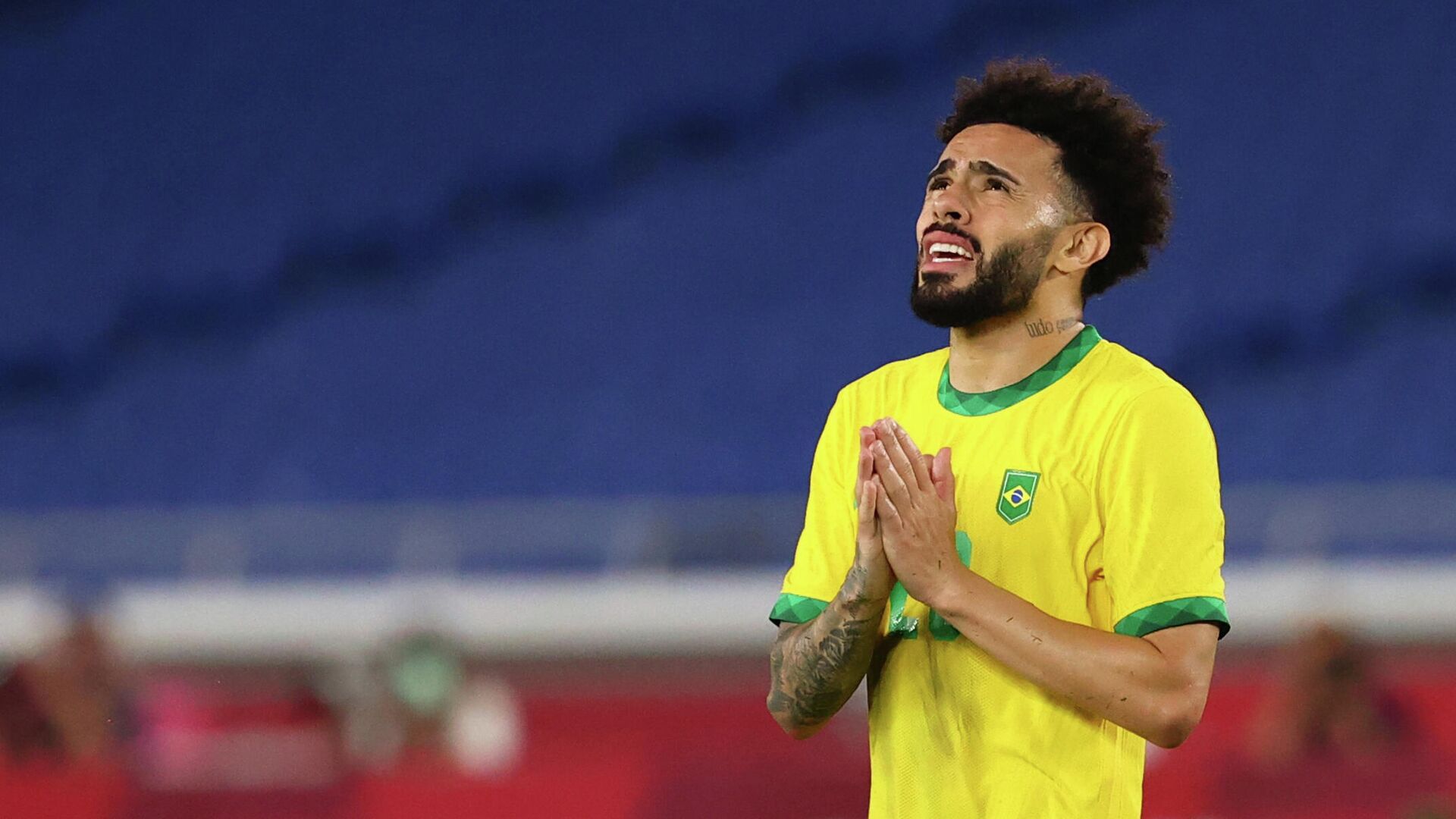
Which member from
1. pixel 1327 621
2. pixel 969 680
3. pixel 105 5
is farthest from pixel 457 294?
pixel 969 680

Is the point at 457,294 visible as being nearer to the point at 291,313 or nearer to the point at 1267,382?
the point at 291,313

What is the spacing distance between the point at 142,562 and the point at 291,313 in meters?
2.77

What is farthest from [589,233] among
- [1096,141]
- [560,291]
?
[1096,141]

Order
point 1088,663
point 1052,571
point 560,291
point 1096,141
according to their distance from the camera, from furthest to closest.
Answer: point 560,291 < point 1096,141 < point 1052,571 < point 1088,663

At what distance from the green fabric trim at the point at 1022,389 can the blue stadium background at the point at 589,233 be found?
→ 8.79 m

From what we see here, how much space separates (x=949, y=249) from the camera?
2.15m

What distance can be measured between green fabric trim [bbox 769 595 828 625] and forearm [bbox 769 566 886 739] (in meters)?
0.02

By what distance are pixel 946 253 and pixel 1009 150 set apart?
17 cm

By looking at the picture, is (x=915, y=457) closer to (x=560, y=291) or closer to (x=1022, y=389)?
(x=1022, y=389)

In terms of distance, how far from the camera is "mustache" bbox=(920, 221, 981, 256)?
2.14 metres

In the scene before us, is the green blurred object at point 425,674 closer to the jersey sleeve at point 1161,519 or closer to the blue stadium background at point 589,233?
the blue stadium background at point 589,233

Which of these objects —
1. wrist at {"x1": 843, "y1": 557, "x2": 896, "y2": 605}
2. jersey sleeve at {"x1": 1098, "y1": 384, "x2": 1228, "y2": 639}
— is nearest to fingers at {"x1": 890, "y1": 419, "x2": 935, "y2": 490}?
wrist at {"x1": 843, "y1": 557, "x2": 896, "y2": 605}

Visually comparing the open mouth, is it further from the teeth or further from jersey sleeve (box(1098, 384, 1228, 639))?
jersey sleeve (box(1098, 384, 1228, 639))

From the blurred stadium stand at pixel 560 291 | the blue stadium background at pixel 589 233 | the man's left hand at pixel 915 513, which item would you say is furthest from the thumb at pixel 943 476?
the blue stadium background at pixel 589 233
